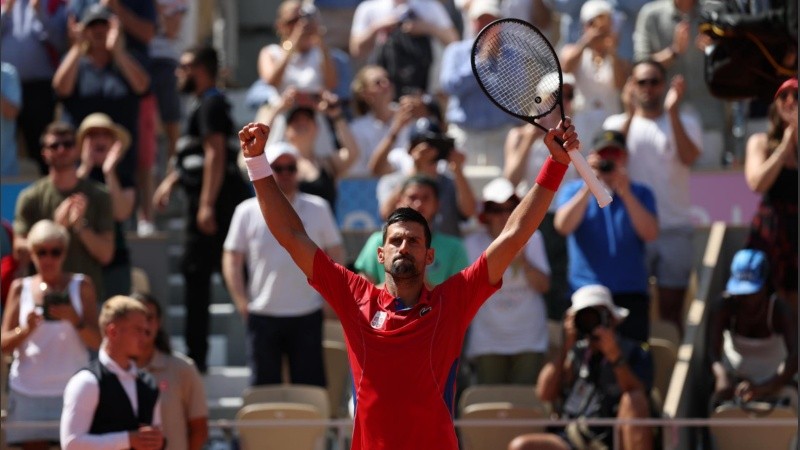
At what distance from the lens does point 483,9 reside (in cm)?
1312

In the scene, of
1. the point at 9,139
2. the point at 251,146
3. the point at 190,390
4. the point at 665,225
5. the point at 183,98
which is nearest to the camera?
the point at 251,146

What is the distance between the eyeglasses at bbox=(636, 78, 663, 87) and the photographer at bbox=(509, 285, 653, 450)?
1984 mm

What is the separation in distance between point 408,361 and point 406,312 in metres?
0.19

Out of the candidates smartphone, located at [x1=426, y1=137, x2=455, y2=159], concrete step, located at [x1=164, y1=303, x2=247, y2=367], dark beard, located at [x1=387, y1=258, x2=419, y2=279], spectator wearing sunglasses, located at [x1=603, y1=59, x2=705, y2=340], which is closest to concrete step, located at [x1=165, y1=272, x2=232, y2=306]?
concrete step, located at [x1=164, y1=303, x2=247, y2=367]

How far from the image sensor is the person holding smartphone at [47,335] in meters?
10.1

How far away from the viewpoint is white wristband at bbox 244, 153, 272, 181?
285 inches

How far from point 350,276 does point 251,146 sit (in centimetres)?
68

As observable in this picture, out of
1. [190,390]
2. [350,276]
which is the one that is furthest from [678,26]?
[350,276]

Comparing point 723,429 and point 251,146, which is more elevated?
point 251,146

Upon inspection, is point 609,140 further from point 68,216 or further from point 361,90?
point 68,216

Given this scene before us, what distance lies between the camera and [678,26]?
1339cm

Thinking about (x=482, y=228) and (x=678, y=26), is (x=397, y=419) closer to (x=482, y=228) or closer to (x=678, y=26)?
(x=482, y=228)

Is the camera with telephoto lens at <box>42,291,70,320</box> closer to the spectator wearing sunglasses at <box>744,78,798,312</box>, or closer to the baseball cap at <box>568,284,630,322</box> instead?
the baseball cap at <box>568,284,630,322</box>

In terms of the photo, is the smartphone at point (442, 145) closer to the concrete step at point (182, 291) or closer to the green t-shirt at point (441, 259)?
the green t-shirt at point (441, 259)
